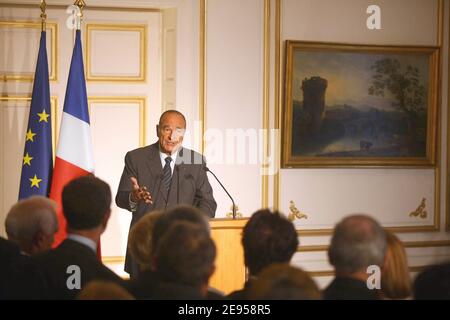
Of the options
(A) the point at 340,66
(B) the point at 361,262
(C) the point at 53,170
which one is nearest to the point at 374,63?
(A) the point at 340,66

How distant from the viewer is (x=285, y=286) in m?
2.58

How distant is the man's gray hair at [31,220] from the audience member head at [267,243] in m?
0.88

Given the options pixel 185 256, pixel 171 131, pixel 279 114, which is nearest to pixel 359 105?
pixel 279 114

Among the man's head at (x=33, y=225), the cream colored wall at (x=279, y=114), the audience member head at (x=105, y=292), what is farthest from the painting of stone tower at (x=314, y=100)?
the audience member head at (x=105, y=292)

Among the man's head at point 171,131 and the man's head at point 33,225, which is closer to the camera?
the man's head at point 33,225

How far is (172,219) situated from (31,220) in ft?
2.34

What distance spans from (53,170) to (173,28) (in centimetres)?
175

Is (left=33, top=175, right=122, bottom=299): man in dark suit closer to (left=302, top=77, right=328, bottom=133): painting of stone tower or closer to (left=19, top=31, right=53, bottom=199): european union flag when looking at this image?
(left=19, top=31, right=53, bottom=199): european union flag

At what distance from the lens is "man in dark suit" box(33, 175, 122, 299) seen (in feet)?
11.2

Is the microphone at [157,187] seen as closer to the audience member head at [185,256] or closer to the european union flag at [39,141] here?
the european union flag at [39,141]

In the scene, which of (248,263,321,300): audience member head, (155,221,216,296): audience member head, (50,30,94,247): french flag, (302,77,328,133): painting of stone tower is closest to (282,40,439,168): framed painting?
(302,77,328,133): painting of stone tower

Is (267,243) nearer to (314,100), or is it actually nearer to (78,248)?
(78,248)

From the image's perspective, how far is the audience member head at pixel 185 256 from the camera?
2906 millimetres
